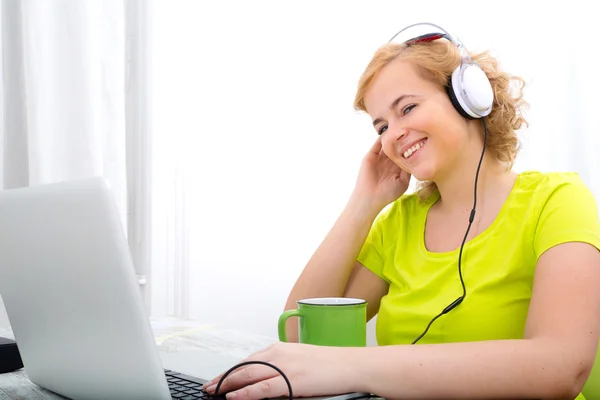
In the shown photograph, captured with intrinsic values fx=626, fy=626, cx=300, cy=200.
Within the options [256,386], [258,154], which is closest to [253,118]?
[258,154]

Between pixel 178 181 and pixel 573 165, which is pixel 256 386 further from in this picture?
pixel 178 181

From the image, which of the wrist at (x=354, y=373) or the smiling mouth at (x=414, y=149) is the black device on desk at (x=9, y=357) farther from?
the smiling mouth at (x=414, y=149)

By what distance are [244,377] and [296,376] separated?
0.06m

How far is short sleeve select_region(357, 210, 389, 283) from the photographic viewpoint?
130 cm

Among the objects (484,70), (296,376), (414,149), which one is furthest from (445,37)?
(296,376)

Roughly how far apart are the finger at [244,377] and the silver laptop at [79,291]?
0.04 metres

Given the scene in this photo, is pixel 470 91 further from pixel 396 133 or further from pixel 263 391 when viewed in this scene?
pixel 263 391

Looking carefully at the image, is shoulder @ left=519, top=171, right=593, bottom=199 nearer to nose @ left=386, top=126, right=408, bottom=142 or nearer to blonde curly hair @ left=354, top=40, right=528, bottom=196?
blonde curly hair @ left=354, top=40, right=528, bottom=196

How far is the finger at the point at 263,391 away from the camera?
66 centimetres

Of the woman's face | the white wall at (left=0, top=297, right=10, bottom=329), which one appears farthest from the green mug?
the white wall at (left=0, top=297, right=10, bottom=329)

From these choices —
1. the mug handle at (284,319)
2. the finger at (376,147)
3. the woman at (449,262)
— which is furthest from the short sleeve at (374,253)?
the mug handle at (284,319)

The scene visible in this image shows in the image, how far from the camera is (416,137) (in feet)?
3.64

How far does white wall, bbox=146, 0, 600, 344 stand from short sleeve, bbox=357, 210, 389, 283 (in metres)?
0.49

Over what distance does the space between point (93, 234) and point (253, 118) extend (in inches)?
52.9
